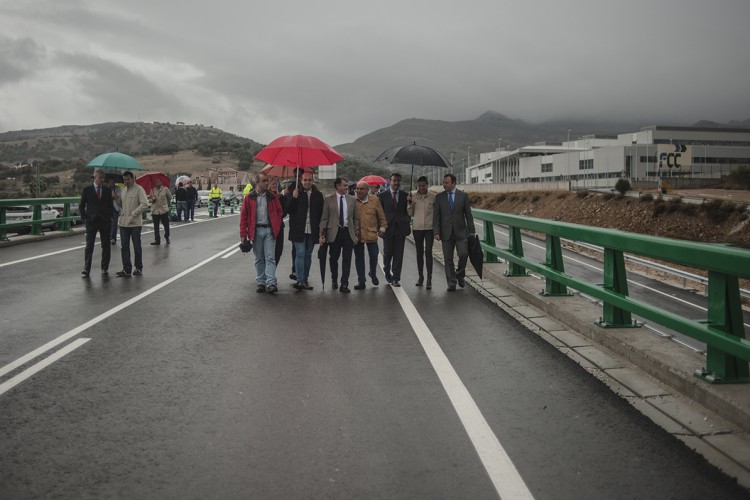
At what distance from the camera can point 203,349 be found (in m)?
7.05

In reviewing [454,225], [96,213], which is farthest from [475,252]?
[96,213]

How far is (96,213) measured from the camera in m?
13.1

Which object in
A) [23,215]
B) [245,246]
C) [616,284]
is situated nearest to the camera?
[616,284]

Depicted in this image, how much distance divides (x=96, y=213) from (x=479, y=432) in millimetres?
10775

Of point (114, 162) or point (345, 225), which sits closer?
point (345, 225)

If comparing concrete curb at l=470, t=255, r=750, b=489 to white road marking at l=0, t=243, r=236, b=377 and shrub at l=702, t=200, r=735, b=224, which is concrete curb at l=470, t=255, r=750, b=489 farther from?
shrub at l=702, t=200, r=735, b=224

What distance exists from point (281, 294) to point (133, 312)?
268 cm

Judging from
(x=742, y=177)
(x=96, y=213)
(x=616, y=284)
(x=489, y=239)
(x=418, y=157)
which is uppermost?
(x=742, y=177)

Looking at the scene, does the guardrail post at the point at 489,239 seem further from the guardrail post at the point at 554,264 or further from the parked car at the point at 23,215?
the parked car at the point at 23,215

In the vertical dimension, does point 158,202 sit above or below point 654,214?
above

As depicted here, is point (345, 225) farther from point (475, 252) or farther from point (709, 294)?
point (709, 294)

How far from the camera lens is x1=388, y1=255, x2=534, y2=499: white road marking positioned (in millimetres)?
3701

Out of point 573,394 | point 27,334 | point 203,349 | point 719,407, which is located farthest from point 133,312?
point 719,407

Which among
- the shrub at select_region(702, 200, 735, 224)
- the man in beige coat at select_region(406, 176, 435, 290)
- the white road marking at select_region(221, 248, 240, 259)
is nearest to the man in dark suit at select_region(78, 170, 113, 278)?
the white road marking at select_region(221, 248, 240, 259)
